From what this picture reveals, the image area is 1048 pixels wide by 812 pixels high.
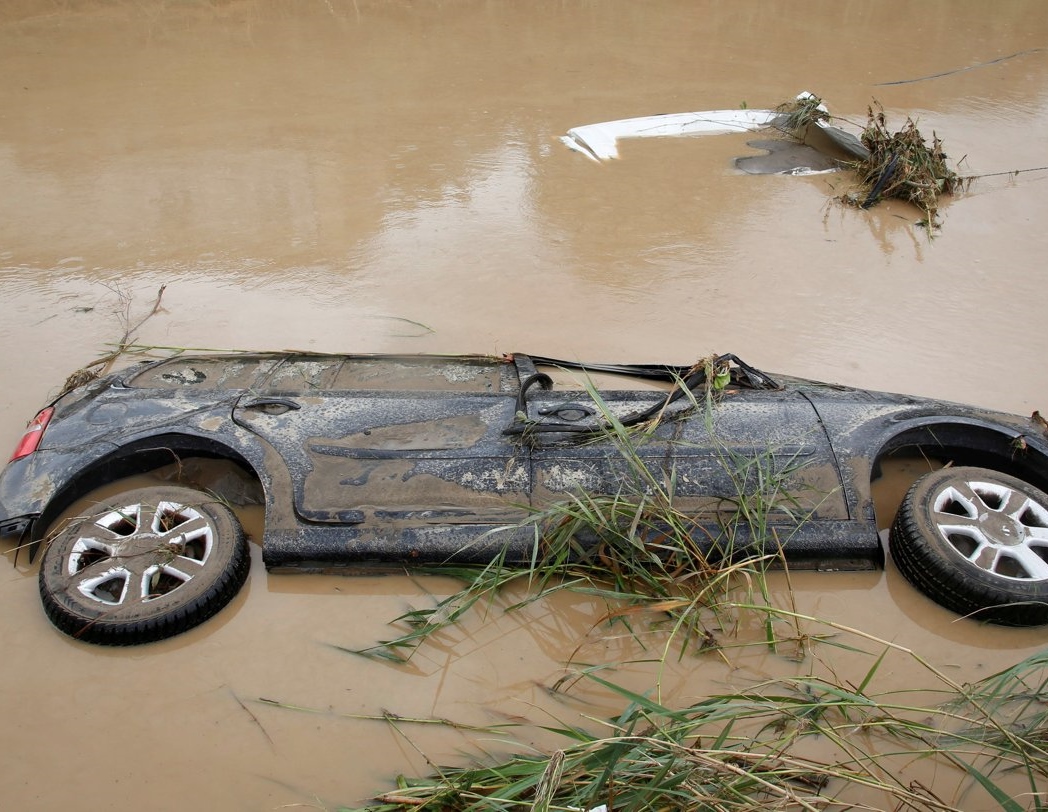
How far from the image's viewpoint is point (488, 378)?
411 centimetres

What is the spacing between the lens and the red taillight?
3.52 metres

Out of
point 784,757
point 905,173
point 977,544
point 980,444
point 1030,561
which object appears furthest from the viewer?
point 905,173

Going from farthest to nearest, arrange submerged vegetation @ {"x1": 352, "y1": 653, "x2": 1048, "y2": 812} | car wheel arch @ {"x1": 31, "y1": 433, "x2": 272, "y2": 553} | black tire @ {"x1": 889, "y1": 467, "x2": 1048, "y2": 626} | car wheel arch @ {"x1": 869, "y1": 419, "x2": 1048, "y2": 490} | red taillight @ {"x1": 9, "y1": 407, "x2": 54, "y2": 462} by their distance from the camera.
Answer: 1. car wheel arch @ {"x1": 869, "y1": 419, "x2": 1048, "y2": 490}
2. red taillight @ {"x1": 9, "y1": 407, "x2": 54, "y2": 462}
3. car wheel arch @ {"x1": 31, "y1": 433, "x2": 272, "y2": 553}
4. black tire @ {"x1": 889, "y1": 467, "x2": 1048, "y2": 626}
5. submerged vegetation @ {"x1": 352, "y1": 653, "x2": 1048, "y2": 812}

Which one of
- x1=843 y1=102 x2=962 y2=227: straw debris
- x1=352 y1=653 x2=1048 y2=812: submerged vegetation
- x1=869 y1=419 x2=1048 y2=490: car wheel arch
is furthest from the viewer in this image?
x1=843 y1=102 x2=962 y2=227: straw debris

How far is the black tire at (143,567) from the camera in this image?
3.04 meters

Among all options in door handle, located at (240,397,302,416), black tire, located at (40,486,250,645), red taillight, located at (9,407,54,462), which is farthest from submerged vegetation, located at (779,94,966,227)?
red taillight, located at (9,407,54,462)

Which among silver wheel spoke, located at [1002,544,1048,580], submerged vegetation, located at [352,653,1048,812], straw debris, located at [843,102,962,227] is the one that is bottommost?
submerged vegetation, located at [352,653,1048,812]

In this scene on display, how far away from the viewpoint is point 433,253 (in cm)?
584

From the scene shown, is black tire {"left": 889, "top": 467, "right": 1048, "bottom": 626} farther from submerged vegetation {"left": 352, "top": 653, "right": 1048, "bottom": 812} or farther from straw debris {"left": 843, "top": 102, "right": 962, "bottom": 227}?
straw debris {"left": 843, "top": 102, "right": 962, "bottom": 227}

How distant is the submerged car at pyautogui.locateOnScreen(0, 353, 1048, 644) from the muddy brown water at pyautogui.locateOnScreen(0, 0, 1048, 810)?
0.19 meters

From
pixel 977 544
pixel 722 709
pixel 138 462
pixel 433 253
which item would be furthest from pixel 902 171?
pixel 138 462

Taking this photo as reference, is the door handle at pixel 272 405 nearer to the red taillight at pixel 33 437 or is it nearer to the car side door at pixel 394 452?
the car side door at pixel 394 452

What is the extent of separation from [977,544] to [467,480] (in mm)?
2114

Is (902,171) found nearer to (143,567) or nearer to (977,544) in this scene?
(977,544)
